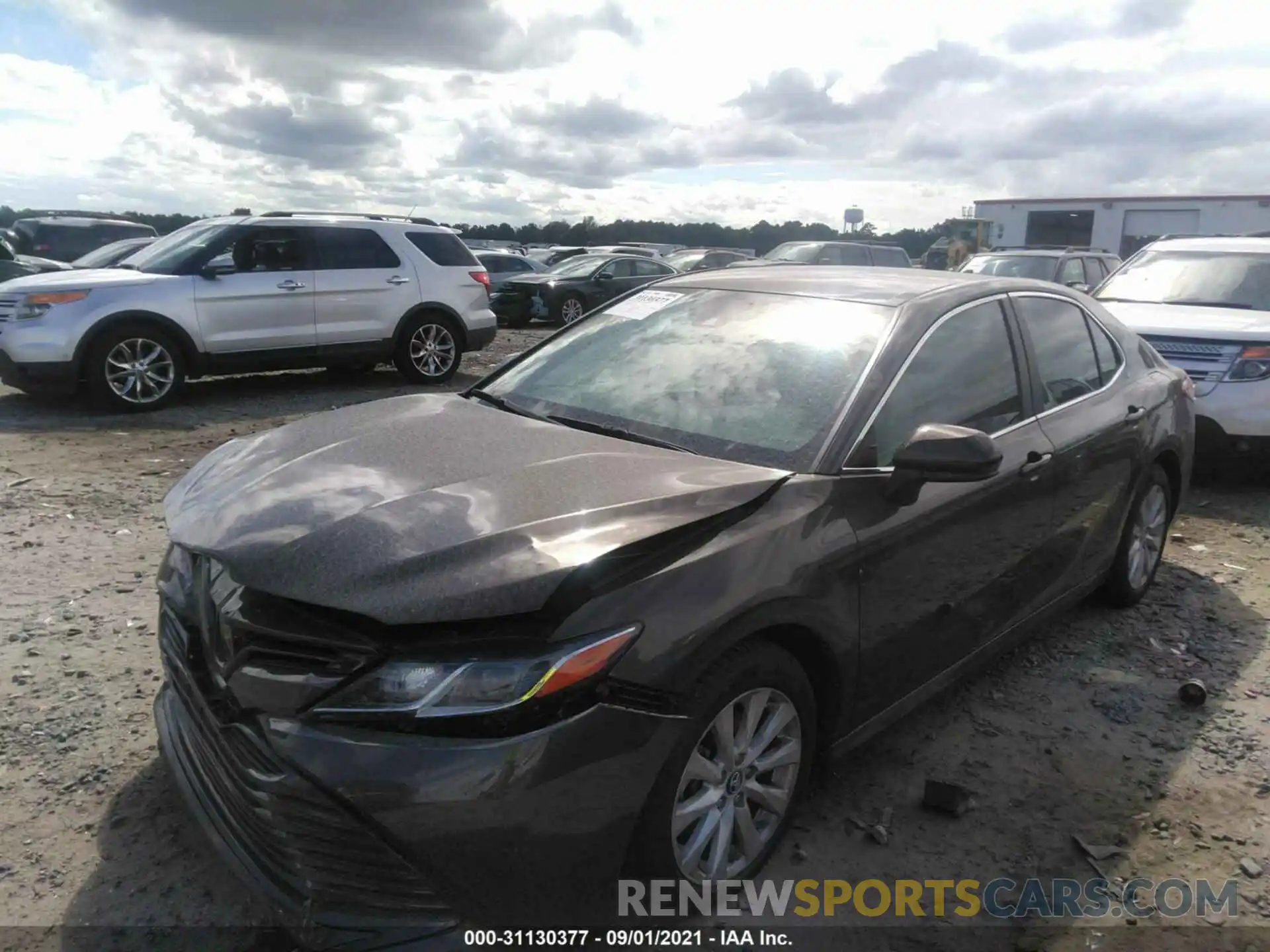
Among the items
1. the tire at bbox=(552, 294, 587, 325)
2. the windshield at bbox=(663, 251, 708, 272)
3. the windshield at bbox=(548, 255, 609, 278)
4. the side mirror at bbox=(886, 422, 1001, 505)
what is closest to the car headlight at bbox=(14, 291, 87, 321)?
the side mirror at bbox=(886, 422, 1001, 505)

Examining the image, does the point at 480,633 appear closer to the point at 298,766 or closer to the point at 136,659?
the point at 298,766

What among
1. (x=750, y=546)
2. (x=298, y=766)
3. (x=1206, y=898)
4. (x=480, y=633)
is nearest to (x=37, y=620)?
(x=298, y=766)

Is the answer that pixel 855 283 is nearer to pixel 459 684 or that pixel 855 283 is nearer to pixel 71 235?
pixel 459 684

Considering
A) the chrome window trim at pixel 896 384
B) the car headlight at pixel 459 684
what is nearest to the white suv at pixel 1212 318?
the chrome window trim at pixel 896 384

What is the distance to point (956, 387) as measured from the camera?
337 centimetres

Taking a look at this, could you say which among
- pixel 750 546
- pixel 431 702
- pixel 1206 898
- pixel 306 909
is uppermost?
pixel 750 546

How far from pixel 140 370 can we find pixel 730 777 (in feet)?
26.9

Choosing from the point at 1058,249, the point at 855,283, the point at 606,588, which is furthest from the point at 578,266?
the point at 606,588

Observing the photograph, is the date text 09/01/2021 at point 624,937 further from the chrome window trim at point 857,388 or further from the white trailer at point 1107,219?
the white trailer at point 1107,219

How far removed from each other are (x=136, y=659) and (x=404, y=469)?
6.52ft

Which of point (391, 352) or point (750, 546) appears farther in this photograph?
point (391, 352)

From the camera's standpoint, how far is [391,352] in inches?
419

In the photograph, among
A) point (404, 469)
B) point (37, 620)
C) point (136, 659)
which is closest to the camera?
point (404, 469)

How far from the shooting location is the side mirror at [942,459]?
8.98 ft
